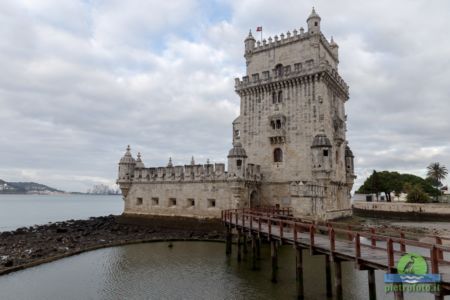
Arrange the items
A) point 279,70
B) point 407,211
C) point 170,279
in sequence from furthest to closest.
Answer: point 407,211
point 279,70
point 170,279

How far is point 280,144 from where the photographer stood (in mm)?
31922

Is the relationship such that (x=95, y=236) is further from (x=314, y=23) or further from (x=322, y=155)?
(x=314, y=23)

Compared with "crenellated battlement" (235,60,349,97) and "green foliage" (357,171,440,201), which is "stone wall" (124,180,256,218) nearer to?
"crenellated battlement" (235,60,349,97)

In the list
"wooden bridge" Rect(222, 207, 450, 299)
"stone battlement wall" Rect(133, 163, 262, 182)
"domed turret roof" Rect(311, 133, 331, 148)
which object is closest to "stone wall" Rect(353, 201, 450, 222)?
"domed turret roof" Rect(311, 133, 331, 148)

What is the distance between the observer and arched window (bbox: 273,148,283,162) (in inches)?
1260

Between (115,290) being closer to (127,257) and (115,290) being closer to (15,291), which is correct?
(15,291)

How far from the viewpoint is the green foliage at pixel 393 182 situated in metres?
71.5

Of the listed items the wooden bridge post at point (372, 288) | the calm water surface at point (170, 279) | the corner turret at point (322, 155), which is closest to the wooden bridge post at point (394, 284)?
the wooden bridge post at point (372, 288)

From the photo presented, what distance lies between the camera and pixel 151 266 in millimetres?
20609

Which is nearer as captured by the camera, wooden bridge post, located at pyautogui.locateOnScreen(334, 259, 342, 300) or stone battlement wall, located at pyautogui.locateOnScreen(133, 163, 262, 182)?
wooden bridge post, located at pyautogui.locateOnScreen(334, 259, 342, 300)

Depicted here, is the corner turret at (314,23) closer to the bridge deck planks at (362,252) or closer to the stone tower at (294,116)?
the stone tower at (294,116)

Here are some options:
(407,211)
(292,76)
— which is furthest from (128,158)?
(407,211)

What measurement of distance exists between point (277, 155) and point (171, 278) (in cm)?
1769

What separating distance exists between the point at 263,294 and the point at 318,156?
1600 cm
